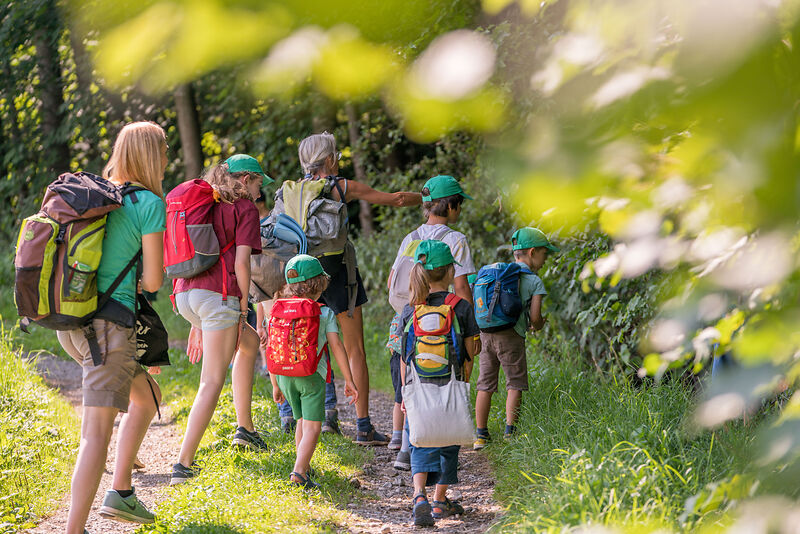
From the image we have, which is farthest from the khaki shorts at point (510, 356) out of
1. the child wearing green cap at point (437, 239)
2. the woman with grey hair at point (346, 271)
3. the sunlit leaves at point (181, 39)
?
the sunlit leaves at point (181, 39)

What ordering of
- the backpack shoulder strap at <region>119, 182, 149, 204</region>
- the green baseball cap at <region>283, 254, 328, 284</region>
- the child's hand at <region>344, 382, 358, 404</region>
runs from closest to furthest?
the backpack shoulder strap at <region>119, 182, 149, 204</region> < the green baseball cap at <region>283, 254, 328, 284</region> < the child's hand at <region>344, 382, 358, 404</region>

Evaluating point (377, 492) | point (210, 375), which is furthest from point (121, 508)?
point (377, 492)

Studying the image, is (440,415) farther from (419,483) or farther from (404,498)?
(404,498)

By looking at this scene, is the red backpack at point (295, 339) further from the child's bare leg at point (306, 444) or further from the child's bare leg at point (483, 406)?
the child's bare leg at point (483, 406)

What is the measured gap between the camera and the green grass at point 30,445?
4738 millimetres

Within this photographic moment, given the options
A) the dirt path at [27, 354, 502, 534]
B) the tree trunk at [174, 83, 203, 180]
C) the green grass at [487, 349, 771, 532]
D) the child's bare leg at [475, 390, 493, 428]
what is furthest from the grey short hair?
the tree trunk at [174, 83, 203, 180]

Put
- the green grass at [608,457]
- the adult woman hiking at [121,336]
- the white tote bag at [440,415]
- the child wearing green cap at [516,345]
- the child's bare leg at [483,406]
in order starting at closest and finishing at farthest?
the green grass at [608,457], the adult woman hiking at [121,336], the white tote bag at [440,415], the child wearing green cap at [516,345], the child's bare leg at [483,406]

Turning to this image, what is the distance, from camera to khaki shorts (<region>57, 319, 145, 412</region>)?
378 cm

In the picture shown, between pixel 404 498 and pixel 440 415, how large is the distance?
0.85 metres

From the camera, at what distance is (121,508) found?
3.99 meters

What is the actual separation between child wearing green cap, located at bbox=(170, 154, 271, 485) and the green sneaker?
30.7 inches

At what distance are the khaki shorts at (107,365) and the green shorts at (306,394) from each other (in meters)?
1.18

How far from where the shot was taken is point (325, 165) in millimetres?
5602

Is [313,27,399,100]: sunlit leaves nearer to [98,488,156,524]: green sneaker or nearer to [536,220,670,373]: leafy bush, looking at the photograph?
[98,488,156,524]: green sneaker
